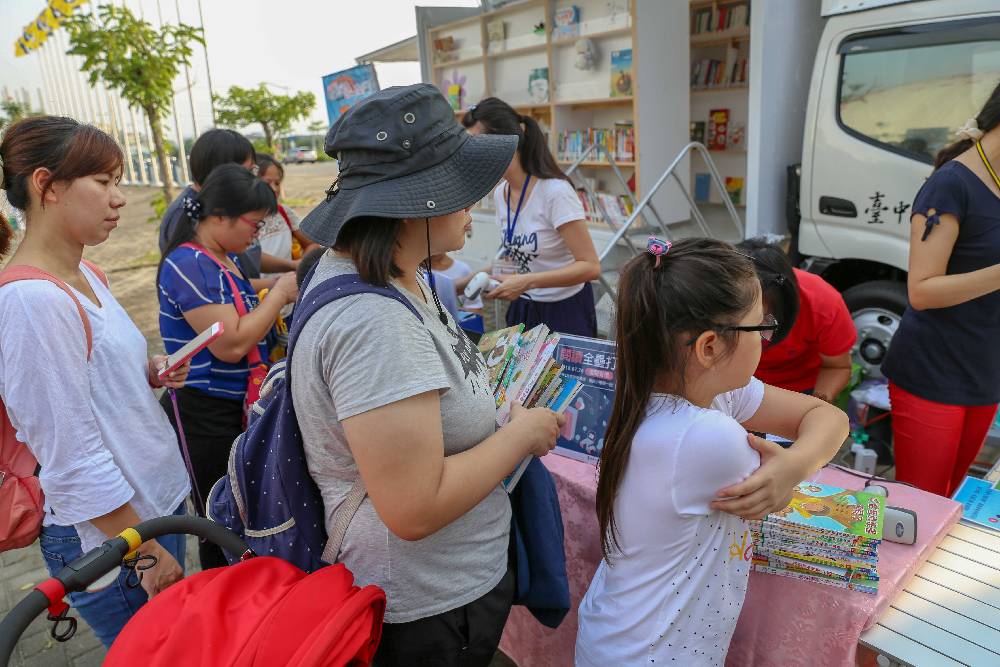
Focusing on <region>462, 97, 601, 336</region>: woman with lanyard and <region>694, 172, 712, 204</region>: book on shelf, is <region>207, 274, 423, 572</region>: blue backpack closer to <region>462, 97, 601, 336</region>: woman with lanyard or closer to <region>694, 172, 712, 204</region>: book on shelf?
<region>462, 97, 601, 336</region>: woman with lanyard

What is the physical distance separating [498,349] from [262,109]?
1468 centimetres

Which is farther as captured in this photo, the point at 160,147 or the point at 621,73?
the point at 160,147

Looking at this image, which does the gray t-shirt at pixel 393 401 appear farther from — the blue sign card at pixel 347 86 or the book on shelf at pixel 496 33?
the book on shelf at pixel 496 33

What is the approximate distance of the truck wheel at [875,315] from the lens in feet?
11.9

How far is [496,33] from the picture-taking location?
7.20 m

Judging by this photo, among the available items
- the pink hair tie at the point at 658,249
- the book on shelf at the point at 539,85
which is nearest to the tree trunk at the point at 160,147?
the book on shelf at the point at 539,85

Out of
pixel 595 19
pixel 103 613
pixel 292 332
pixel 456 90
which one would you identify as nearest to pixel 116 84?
pixel 456 90

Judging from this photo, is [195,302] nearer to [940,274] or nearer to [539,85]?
[940,274]

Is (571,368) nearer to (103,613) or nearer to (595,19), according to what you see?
(103,613)

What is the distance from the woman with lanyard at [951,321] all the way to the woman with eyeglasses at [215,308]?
2.00 m

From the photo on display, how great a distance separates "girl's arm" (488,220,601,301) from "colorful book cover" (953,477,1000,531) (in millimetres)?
1439

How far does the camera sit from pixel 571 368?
6.00 ft

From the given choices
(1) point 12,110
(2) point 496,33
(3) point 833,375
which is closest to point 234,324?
(3) point 833,375

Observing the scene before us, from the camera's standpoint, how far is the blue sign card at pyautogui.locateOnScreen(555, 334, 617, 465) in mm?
1764
